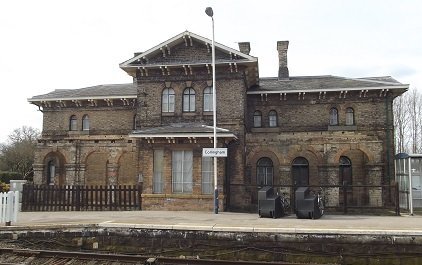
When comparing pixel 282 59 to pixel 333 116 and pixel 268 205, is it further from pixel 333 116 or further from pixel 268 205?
pixel 268 205

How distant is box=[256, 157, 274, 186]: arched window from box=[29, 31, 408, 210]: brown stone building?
0.18 feet

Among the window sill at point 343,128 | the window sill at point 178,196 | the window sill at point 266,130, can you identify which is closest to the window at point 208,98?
the window sill at point 266,130

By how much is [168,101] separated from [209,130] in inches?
137

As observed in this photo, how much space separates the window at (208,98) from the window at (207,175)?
2.96m

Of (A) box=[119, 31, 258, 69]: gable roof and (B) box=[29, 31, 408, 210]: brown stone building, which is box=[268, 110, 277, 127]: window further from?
(A) box=[119, 31, 258, 69]: gable roof

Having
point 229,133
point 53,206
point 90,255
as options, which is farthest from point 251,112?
point 90,255

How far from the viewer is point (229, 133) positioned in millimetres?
16844

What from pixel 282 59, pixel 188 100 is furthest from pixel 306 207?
pixel 282 59

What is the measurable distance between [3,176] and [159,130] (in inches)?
955

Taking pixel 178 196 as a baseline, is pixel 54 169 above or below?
above

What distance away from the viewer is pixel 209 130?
17.4 m

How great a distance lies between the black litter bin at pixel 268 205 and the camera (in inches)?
555

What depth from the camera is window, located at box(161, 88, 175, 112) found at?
64.6 ft

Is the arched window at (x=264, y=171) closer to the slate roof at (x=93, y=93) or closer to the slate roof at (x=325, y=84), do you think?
the slate roof at (x=325, y=84)
